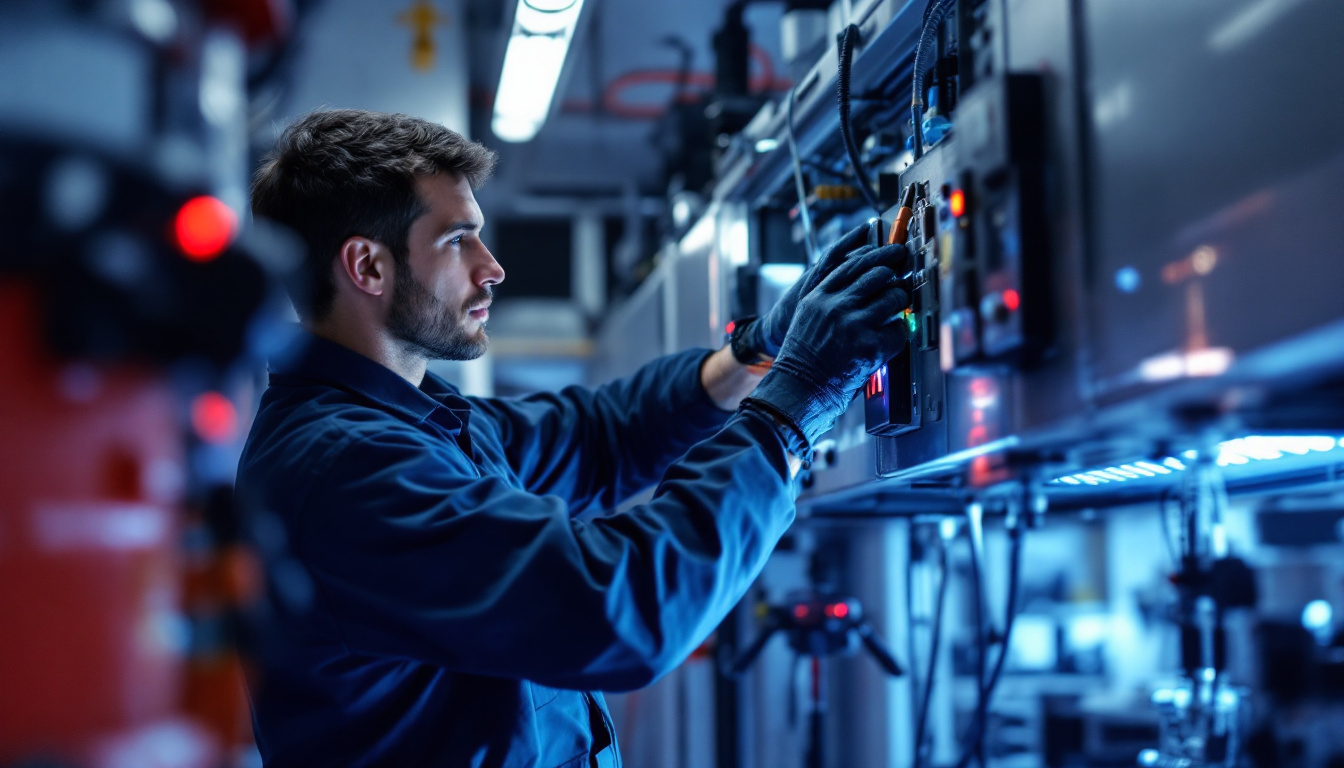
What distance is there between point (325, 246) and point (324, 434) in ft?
1.24

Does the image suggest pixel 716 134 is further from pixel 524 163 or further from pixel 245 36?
pixel 524 163

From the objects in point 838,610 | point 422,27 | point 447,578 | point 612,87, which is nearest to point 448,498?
point 447,578

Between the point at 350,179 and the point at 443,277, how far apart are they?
0.18 metres

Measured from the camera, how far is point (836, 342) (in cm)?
108

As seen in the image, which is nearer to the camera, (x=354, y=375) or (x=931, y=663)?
(x=354, y=375)

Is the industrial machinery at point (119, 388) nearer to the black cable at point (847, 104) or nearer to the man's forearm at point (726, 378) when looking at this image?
the black cable at point (847, 104)

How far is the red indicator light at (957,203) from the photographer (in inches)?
34.5

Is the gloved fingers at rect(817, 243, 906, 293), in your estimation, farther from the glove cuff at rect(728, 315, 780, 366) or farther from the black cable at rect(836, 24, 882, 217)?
the glove cuff at rect(728, 315, 780, 366)

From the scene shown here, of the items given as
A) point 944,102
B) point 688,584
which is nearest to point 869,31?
point 944,102

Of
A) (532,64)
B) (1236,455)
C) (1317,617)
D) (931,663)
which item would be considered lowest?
(1317,617)

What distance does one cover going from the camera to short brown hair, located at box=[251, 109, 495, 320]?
1.47 m

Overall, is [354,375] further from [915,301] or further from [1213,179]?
[1213,179]

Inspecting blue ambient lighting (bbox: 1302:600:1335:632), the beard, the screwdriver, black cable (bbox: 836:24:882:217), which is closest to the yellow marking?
the beard

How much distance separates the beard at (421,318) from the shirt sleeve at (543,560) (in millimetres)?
342
